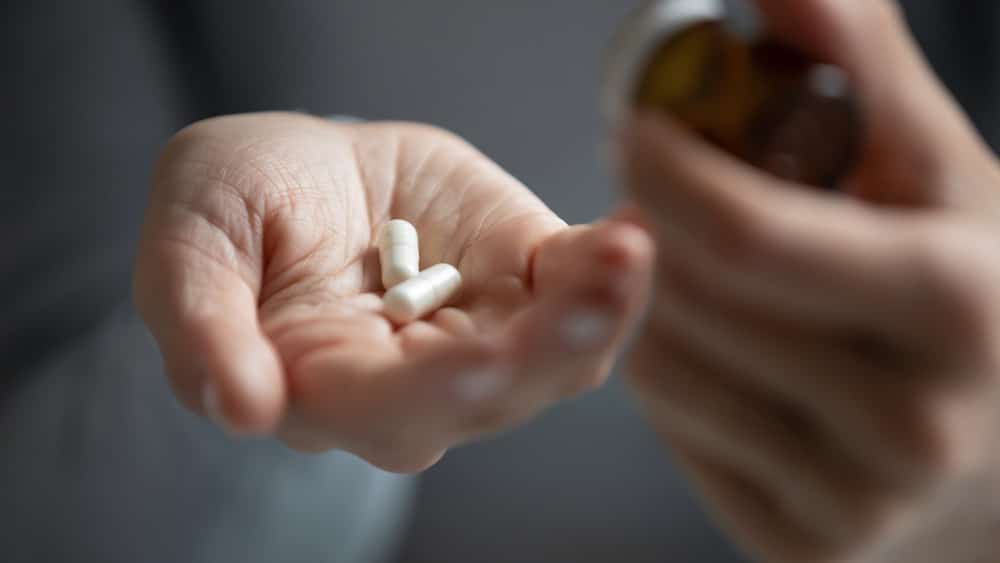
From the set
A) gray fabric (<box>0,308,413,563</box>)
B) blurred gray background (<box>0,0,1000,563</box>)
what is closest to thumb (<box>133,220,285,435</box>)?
gray fabric (<box>0,308,413,563</box>)

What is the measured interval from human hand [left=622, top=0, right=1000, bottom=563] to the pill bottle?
0.02 metres

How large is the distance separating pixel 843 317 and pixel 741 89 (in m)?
0.17

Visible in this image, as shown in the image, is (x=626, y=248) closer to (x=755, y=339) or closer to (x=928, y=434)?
(x=755, y=339)

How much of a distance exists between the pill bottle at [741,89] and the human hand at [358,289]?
11cm

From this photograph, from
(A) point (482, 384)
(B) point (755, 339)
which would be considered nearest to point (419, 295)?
(A) point (482, 384)

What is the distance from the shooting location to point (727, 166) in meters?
A: 0.55

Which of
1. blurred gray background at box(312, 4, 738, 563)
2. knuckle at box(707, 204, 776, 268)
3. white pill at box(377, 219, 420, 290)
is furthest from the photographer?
blurred gray background at box(312, 4, 738, 563)

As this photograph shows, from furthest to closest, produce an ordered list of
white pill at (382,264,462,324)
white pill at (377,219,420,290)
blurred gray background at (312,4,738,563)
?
blurred gray background at (312,4,738,563), white pill at (377,219,420,290), white pill at (382,264,462,324)

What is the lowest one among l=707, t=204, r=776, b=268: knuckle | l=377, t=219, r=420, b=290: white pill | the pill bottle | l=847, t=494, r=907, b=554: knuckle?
l=377, t=219, r=420, b=290: white pill

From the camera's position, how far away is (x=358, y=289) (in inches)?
40.5

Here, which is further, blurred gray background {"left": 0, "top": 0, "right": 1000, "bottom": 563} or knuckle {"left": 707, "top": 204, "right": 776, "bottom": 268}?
blurred gray background {"left": 0, "top": 0, "right": 1000, "bottom": 563}

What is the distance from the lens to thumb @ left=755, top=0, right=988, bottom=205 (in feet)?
1.94

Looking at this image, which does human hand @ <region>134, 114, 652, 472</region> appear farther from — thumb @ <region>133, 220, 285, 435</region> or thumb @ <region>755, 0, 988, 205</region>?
thumb @ <region>755, 0, 988, 205</region>

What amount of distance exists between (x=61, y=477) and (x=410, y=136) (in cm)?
76
